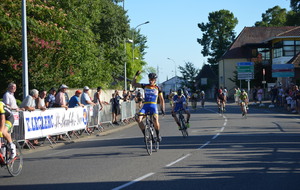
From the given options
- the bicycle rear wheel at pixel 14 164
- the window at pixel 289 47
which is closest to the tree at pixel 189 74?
the window at pixel 289 47

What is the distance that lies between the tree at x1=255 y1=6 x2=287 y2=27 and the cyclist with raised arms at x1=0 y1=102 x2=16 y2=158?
94.2 metres

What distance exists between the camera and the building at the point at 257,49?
67.2 metres

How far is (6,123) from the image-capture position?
1005cm

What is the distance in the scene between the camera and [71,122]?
19.4m

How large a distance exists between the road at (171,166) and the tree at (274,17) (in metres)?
86.9

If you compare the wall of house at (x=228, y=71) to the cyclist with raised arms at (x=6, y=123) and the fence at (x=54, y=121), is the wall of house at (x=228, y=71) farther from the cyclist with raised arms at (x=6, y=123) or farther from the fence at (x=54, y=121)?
the cyclist with raised arms at (x=6, y=123)

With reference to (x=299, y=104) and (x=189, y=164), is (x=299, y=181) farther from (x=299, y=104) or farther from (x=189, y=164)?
(x=299, y=104)

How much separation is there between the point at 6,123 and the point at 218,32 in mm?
89433

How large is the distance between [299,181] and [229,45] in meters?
88.4

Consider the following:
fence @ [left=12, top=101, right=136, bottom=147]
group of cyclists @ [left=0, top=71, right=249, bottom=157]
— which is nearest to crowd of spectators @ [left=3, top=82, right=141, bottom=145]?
fence @ [left=12, top=101, right=136, bottom=147]

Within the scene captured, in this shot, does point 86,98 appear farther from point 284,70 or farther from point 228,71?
point 228,71

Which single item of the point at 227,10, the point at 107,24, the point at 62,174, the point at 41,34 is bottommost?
the point at 62,174

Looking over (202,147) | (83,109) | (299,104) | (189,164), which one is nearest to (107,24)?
(299,104)

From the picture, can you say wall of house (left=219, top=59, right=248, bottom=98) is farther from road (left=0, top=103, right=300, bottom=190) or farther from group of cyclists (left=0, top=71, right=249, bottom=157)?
road (left=0, top=103, right=300, bottom=190)
